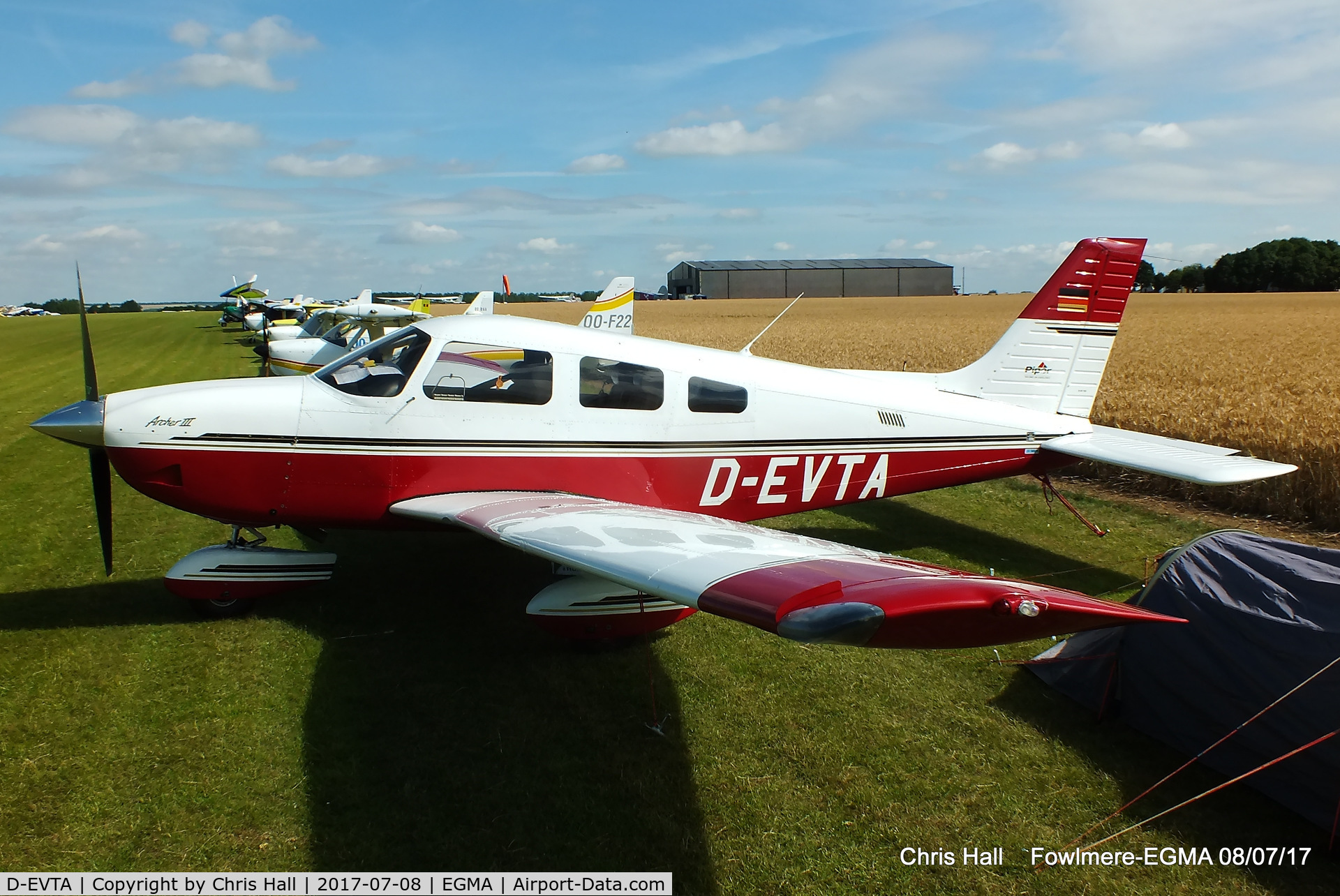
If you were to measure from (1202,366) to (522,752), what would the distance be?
17.4 m

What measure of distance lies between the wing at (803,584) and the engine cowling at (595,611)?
635mm

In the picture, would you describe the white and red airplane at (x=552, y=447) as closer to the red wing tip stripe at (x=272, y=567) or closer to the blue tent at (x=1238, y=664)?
the red wing tip stripe at (x=272, y=567)

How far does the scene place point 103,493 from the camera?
5.55 m

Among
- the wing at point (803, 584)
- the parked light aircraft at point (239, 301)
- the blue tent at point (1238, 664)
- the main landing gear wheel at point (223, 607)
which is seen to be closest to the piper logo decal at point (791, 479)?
the wing at point (803, 584)

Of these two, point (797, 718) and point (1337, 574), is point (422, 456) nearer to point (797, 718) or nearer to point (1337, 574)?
point (797, 718)

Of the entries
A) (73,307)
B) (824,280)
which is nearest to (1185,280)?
(824,280)

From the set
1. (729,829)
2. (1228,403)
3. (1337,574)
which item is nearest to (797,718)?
(729,829)

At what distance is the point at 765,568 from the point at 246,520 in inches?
165

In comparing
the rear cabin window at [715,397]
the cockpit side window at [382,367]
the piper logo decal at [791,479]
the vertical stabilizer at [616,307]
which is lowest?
the piper logo decal at [791,479]

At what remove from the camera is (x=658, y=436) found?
5977mm

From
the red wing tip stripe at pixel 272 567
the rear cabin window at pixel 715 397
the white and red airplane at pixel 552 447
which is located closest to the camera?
the white and red airplane at pixel 552 447

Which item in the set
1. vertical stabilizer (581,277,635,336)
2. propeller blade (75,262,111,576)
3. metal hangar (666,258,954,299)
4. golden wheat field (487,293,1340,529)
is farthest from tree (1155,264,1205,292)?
propeller blade (75,262,111,576)

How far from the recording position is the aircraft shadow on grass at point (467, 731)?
3504 mm

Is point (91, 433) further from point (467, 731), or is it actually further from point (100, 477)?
point (467, 731)
